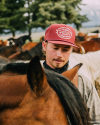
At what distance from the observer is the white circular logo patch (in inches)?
53.7

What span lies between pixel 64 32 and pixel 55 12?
17.0 meters

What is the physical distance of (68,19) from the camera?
18.1 metres

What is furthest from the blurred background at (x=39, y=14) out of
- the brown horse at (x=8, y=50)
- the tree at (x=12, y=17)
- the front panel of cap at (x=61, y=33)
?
the front panel of cap at (x=61, y=33)

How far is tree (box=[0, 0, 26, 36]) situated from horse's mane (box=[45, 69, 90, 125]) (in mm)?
20507

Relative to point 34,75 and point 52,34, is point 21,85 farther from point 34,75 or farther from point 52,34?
point 52,34

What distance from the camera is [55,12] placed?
17.2 m

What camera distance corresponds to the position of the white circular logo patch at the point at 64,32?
136 cm

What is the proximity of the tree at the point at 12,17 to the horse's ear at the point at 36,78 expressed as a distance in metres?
20.5

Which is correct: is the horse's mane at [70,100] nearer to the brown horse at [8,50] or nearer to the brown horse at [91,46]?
the brown horse at [91,46]

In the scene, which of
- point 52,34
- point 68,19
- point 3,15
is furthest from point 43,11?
point 52,34

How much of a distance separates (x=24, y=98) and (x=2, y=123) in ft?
0.54

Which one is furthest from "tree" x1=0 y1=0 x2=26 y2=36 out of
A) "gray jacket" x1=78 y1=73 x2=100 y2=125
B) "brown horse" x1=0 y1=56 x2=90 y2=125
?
"brown horse" x1=0 y1=56 x2=90 y2=125

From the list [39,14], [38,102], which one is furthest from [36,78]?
[39,14]

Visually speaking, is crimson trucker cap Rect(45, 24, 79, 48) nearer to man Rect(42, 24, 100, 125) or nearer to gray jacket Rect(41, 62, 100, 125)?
man Rect(42, 24, 100, 125)
